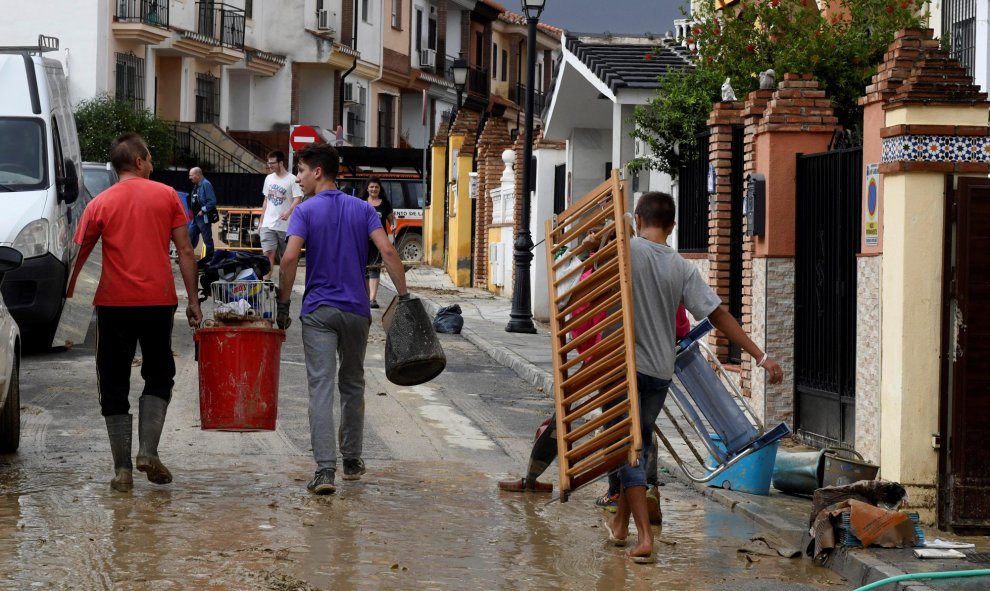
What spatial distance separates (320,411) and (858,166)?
13.7 ft

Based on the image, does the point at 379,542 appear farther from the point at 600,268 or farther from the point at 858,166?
the point at 858,166

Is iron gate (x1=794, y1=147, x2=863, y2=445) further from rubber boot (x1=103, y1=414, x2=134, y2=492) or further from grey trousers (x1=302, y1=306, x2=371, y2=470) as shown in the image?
rubber boot (x1=103, y1=414, x2=134, y2=492)

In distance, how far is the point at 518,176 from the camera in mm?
26125

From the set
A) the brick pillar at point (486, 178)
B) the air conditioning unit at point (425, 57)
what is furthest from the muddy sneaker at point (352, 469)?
the air conditioning unit at point (425, 57)

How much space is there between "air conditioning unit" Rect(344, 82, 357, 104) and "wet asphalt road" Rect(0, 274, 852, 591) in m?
44.4

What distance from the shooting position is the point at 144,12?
4206 centimetres

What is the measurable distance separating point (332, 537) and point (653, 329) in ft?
6.14

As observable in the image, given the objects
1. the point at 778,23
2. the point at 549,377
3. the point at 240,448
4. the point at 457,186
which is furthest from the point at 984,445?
the point at 457,186

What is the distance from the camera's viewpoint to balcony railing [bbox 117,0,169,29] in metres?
41.3

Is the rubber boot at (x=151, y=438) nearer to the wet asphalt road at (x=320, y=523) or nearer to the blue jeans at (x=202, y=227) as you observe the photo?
the wet asphalt road at (x=320, y=523)

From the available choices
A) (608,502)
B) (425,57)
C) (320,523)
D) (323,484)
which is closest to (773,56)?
(608,502)

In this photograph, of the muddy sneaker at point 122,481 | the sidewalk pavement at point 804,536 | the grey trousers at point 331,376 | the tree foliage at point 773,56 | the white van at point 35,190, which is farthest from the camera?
the tree foliage at point 773,56

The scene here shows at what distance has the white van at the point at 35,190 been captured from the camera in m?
14.3

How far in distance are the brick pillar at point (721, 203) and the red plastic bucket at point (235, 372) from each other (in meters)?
6.09
